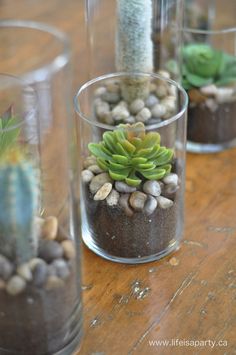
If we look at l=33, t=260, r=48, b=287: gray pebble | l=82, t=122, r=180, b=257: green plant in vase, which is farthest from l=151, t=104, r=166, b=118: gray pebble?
l=33, t=260, r=48, b=287: gray pebble

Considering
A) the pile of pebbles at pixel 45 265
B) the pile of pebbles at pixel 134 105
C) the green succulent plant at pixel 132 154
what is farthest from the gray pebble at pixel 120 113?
the pile of pebbles at pixel 45 265

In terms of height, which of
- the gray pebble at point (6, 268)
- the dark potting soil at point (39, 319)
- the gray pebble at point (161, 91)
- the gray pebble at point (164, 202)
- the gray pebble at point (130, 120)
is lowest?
the dark potting soil at point (39, 319)

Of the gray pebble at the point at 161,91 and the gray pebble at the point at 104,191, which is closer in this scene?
the gray pebble at the point at 104,191

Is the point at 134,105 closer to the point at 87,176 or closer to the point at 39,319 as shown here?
the point at 87,176

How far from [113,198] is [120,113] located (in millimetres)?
151

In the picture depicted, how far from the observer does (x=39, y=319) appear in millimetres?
659

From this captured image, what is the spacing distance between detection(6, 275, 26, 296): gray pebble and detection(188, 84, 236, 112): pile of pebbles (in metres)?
0.42

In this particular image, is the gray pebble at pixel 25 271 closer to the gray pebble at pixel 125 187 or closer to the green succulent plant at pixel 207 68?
the gray pebble at pixel 125 187

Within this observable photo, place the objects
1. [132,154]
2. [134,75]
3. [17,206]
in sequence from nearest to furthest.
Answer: [17,206]
[132,154]
[134,75]

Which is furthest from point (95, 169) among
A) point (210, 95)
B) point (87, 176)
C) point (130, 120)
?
point (210, 95)

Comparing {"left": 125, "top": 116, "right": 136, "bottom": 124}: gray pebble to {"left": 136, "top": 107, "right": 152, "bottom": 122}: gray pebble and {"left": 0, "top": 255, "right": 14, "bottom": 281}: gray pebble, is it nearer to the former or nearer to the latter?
{"left": 136, "top": 107, "right": 152, "bottom": 122}: gray pebble

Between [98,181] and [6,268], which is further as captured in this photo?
[98,181]

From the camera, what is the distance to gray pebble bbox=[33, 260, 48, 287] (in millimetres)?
637

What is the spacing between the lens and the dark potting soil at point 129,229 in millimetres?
781
